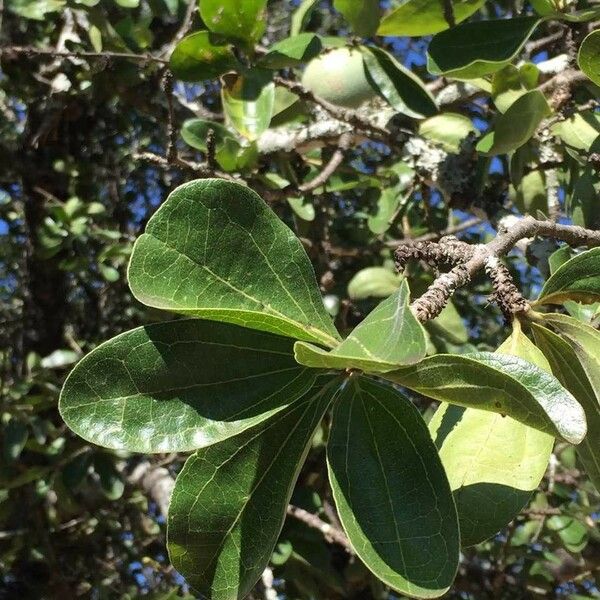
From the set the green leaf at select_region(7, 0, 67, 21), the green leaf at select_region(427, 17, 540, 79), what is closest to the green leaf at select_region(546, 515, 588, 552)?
the green leaf at select_region(427, 17, 540, 79)

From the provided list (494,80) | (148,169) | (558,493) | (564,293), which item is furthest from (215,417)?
(148,169)

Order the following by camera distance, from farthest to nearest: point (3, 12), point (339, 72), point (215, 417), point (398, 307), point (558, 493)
Answer: point (3, 12) < point (558, 493) < point (339, 72) < point (215, 417) < point (398, 307)

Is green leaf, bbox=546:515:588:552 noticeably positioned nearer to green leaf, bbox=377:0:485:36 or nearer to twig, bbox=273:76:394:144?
twig, bbox=273:76:394:144

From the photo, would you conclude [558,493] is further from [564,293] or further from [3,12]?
[3,12]

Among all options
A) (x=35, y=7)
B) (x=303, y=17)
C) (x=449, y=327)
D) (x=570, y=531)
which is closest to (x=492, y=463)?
(x=449, y=327)

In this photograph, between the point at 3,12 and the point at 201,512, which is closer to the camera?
the point at 201,512
